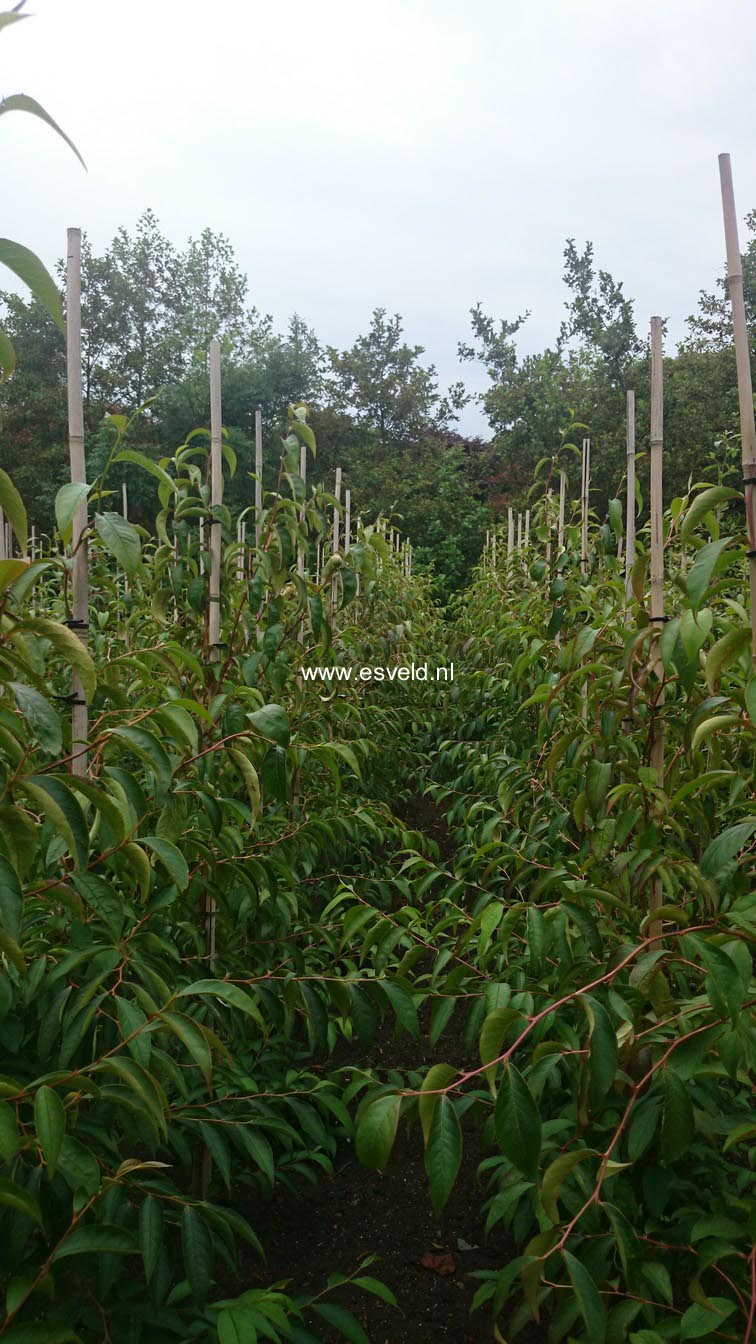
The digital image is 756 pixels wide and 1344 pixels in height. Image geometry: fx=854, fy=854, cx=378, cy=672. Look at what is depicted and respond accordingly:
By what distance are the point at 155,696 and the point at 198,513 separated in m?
0.43

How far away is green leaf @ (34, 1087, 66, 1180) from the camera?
0.86m

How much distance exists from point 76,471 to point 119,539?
13.1 inches

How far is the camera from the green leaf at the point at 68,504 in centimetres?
102

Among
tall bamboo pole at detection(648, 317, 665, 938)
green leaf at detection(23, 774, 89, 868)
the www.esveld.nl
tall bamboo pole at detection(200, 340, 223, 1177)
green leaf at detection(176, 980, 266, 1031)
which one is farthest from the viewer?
the www.esveld.nl

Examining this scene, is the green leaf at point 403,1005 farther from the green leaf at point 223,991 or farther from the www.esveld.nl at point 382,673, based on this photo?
the www.esveld.nl at point 382,673

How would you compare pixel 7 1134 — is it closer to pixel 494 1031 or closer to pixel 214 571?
pixel 494 1031

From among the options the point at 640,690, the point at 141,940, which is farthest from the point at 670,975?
the point at 141,940

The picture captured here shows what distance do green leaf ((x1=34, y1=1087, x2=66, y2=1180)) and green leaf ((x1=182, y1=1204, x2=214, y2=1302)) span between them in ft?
1.34

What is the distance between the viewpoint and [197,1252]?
1178 millimetres

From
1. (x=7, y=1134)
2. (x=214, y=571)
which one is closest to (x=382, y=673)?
(x=214, y=571)

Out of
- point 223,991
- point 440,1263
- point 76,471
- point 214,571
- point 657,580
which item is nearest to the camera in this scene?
point 223,991

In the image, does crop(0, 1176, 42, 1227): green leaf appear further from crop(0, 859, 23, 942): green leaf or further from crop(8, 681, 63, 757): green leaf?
crop(8, 681, 63, 757): green leaf

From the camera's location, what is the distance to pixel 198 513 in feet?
5.94

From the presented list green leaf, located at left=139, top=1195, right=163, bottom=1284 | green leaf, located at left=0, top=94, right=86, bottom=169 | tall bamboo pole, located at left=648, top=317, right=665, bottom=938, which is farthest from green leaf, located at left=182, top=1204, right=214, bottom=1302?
green leaf, located at left=0, top=94, right=86, bottom=169
